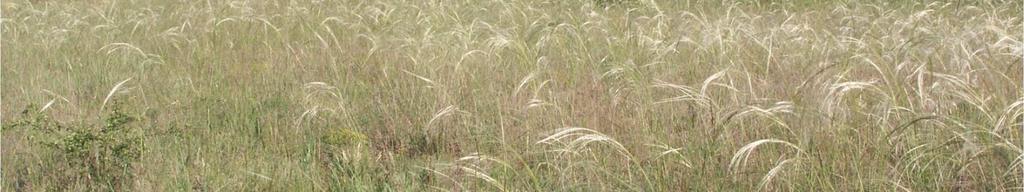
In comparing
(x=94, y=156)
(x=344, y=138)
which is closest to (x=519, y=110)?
(x=344, y=138)

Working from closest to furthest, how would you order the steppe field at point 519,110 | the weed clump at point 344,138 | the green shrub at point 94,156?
the steppe field at point 519,110
the green shrub at point 94,156
the weed clump at point 344,138

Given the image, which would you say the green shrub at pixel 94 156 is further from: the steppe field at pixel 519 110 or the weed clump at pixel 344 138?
the weed clump at pixel 344 138

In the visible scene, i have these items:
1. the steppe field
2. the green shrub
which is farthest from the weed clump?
the green shrub

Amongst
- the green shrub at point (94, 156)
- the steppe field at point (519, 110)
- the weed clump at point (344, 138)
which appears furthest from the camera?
the weed clump at point (344, 138)

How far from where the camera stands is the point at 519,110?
9.38ft

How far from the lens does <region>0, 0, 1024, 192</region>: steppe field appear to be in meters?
2.06

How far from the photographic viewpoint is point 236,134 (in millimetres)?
2863

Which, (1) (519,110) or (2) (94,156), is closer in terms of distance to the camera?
(2) (94,156)

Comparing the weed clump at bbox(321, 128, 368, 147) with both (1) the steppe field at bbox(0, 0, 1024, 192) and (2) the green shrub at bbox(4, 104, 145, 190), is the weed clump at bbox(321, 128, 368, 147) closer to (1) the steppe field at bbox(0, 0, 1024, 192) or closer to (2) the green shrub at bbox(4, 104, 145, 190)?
(1) the steppe field at bbox(0, 0, 1024, 192)

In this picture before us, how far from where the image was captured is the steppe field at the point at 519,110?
2.06 m

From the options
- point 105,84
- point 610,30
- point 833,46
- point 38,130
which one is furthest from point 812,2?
point 38,130

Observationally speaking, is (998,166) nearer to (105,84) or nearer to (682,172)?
(682,172)

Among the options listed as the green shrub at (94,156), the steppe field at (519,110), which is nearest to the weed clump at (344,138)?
the steppe field at (519,110)

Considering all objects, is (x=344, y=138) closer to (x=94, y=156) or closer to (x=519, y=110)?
(x=519, y=110)
